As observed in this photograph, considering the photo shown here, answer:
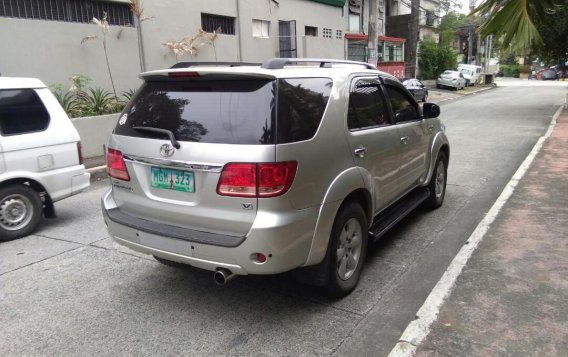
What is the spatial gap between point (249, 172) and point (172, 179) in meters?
0.64

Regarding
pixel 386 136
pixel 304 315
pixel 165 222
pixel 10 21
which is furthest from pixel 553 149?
pixel 10 21

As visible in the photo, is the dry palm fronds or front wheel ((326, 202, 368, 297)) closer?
front wheel ((326, 202, 368, 297))

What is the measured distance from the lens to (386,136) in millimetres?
4516

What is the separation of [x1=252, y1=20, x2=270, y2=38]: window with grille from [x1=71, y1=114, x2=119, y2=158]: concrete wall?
8875mm

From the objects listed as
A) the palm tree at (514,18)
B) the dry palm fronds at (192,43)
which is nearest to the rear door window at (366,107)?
the palm tree at (514,18)

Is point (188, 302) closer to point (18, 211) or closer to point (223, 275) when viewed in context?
point (223, 275)

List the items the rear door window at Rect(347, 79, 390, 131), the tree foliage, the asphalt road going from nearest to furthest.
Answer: the asphalt road → the rear door window at Rect(347, 79, 390, 131) → the tree foliage

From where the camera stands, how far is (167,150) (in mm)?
3402

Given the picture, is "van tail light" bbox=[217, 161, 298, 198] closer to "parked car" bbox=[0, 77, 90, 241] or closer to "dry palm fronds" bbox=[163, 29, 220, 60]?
"parked car" bbox=[0, 77, 90, 241]

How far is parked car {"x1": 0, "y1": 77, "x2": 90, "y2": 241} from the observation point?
5.48m

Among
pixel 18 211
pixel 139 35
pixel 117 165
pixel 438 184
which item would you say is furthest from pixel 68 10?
pixel 438 184

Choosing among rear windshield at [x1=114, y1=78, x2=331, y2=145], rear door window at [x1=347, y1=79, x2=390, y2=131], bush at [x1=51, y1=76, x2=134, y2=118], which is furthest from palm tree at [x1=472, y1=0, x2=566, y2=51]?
bush at [x1=51, y1=76, x2=134, y2=118]

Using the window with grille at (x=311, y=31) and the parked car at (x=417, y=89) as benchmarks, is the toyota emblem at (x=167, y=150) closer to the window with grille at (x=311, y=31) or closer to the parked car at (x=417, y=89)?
the window with grille at (x=311, y=31)

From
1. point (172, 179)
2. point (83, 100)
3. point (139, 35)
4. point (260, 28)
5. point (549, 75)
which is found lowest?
point (549, 75)
